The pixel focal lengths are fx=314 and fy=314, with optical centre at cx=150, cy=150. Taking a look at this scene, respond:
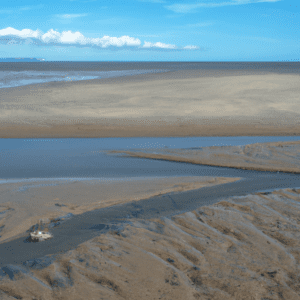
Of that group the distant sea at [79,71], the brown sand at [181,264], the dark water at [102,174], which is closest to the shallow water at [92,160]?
the dark water at [102,174]

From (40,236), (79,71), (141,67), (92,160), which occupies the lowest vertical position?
(40,236)

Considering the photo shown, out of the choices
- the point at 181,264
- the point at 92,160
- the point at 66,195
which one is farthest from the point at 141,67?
the point at 181,264

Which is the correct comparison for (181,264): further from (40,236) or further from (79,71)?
(79,71)

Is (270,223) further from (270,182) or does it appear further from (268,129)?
(268,129)

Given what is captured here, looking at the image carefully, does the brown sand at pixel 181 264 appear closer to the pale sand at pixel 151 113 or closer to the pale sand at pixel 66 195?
the pale sand at pixel 66 195

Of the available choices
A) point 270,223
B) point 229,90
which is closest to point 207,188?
point 270,223

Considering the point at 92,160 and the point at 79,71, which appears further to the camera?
the point at 79,71
